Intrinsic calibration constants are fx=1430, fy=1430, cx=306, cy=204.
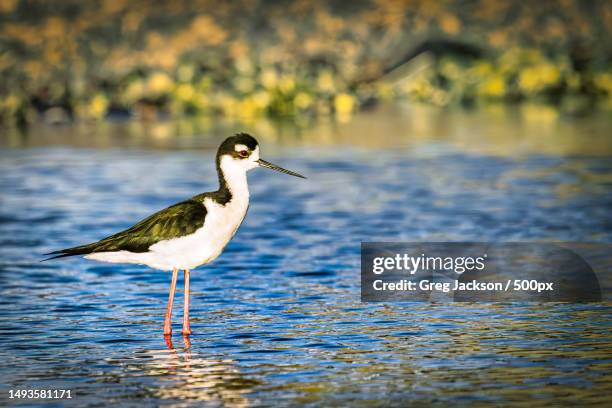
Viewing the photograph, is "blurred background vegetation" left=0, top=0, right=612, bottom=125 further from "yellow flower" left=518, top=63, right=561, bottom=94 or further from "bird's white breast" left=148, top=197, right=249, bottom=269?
"bird's white breast" left=148, top=197, right=249, bottom=269

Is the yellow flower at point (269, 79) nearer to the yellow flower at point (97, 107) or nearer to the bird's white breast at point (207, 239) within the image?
the yellow flower at point (97, 107)

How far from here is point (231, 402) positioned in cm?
945

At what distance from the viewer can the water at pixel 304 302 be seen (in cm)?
998

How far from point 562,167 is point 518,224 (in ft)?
21.2

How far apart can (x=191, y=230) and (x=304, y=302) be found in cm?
196

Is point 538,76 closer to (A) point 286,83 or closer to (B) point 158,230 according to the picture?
(A) point 286,83

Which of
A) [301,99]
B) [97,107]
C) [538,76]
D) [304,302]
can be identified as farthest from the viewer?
[538,76]

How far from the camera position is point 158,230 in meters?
11.7

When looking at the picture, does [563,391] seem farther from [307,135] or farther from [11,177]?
[307,135]

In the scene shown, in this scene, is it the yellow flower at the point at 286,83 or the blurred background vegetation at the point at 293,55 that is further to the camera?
the blurred background vegetation at the point at 293,55

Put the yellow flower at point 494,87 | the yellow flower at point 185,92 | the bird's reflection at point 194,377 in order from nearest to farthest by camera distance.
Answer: the bird's reflection at point 194,377 < the yellow flower at point 185,92 < the yellow flower at point 494,87

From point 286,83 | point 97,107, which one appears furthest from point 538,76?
point 97,107

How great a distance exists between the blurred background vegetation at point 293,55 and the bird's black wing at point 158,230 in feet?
83.0

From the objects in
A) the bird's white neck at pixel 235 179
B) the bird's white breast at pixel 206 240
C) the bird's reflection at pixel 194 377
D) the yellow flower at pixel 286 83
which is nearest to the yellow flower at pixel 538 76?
the yellow flower at pixel 286 83
